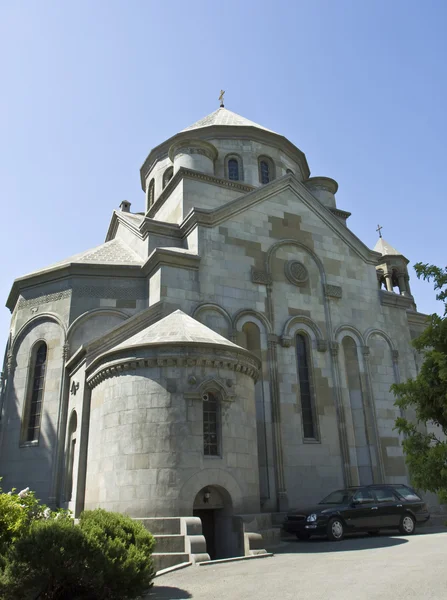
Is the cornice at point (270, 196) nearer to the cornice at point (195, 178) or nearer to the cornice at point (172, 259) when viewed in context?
the cornice at point (172, 259)

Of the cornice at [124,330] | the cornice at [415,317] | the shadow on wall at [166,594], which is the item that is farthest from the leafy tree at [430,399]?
the cornice at [415,317]

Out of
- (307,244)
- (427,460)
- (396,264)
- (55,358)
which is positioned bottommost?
(427,460)

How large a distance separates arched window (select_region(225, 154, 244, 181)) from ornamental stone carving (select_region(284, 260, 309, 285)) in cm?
639

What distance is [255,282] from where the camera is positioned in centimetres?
1775

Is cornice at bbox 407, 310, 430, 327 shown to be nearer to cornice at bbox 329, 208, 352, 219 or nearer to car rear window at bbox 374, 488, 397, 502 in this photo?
cornice at bbox 329, 208, 352, 219

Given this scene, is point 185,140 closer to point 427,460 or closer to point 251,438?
point 251,438

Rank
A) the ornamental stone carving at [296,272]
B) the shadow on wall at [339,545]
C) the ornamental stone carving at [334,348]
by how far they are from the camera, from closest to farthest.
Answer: the shadow on wall at [339,545] < the ornamental stone carving at [334,348] < the ornamental stone carving at [296,272]

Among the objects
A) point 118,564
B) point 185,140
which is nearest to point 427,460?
point 118,564

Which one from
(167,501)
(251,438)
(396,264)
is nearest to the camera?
(167,501)

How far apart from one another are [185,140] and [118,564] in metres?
18.1

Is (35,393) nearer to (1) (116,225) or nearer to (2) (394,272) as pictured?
(1) (116,225)

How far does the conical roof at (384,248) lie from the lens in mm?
26578

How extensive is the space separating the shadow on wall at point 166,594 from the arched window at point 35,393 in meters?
9.71

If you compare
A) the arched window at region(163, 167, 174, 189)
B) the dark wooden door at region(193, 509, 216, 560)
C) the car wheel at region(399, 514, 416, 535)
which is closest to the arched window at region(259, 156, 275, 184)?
the arched window at region(163, 167, 174, 189)
